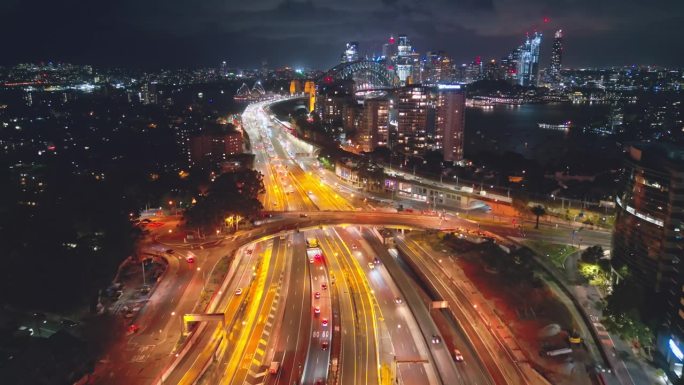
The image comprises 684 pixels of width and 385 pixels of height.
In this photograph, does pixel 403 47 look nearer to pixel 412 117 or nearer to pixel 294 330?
pixel 412 117

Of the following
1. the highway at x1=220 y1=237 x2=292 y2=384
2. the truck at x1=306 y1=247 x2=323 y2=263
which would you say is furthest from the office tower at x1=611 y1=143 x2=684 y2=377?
the truck at x1=306 y1=247 x2=323 y2=263

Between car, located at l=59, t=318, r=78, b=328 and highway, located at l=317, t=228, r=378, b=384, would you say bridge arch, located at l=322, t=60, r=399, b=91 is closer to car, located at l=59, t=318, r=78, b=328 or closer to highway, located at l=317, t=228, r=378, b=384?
highway, located at l=317, t=228, r=378, b=384

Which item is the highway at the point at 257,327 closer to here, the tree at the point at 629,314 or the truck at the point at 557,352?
the truck at the point at 557,352

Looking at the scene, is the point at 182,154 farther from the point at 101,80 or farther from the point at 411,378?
the point at 101,80

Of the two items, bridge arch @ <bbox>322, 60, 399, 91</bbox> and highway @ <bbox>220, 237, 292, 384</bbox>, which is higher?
bridge arch @ <bbox>322, 60, 399, 91</bbox>

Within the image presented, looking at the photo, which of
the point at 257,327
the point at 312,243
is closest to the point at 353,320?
the point at 257,327

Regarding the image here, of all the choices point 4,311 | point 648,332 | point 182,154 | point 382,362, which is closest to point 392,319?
point 382,362
